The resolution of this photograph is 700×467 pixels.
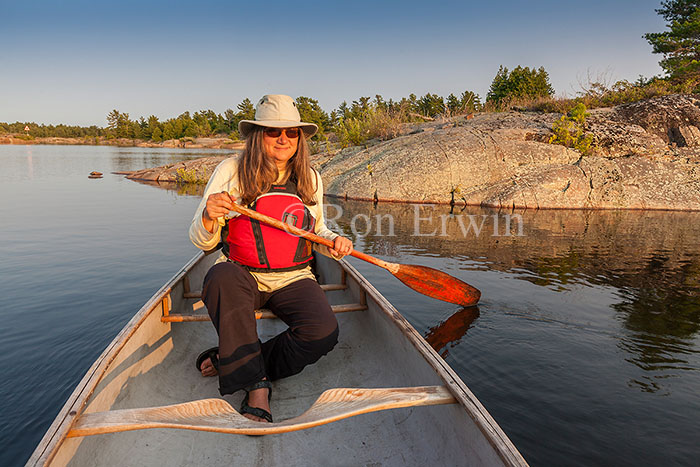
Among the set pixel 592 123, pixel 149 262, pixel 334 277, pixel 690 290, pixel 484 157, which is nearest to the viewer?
pixel 334 277

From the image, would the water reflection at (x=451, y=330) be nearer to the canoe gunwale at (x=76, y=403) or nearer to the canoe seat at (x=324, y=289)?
the canoe seat at (x=324, y=289)

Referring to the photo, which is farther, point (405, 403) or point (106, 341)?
point (106, 341)

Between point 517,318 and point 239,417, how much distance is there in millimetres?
3400

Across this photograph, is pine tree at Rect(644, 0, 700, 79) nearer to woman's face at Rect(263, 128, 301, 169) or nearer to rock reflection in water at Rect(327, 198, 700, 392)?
rock reflection in water at Rect(327, 198, 700, 392)

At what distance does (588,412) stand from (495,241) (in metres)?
5.62

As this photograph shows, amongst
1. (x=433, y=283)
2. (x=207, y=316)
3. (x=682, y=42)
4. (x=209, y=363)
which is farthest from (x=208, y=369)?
(x=682, y=42)

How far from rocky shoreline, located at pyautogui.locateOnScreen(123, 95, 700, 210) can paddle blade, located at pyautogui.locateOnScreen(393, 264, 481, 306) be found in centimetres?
899

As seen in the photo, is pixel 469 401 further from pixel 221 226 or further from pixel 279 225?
pixel 221 226

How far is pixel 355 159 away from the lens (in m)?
15.6

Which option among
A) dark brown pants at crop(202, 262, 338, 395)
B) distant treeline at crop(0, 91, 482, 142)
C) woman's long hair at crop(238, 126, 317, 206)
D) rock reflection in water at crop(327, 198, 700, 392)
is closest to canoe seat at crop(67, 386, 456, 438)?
dark brown pants at crop(202, 262, 338, 395)

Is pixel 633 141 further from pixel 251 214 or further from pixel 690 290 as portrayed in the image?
pixel 251 214

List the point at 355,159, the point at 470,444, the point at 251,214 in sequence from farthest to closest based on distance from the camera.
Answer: the point at 355,159, the point at 251,214, the point at 470,444

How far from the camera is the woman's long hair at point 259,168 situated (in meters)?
2.71

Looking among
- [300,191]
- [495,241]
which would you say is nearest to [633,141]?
[495,241]
